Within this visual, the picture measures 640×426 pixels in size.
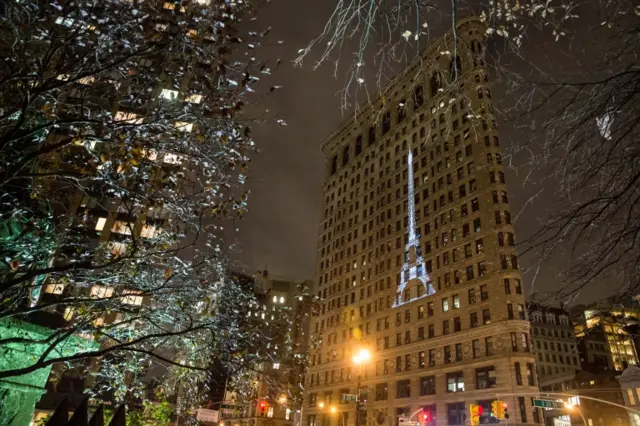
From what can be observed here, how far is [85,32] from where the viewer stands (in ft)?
18.3

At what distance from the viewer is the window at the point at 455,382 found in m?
45.9

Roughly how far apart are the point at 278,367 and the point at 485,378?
43.1 metres

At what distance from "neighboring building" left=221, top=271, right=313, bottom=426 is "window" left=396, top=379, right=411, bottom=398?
12726 millimetres

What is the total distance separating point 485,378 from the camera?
43594mm

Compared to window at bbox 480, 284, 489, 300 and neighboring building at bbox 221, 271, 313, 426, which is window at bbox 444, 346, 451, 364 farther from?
neighboring building at bbox 221, 271, 313, 426

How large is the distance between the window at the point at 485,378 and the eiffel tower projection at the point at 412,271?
11.6 m

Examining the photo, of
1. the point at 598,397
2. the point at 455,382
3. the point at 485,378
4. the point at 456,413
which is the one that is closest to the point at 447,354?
the point at 455,382

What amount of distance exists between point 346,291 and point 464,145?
30717 mm

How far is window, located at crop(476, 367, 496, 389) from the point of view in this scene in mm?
42688

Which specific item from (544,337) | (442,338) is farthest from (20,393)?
(544,337)

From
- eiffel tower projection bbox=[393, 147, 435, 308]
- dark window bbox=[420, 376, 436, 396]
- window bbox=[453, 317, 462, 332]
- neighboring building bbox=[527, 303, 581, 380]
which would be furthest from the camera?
neighboring building bbox=[527, 303, 581, 380]

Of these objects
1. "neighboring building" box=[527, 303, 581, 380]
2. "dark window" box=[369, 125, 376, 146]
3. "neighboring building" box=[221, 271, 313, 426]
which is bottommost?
"neighboring building" box=[221, 271, 313, 426]

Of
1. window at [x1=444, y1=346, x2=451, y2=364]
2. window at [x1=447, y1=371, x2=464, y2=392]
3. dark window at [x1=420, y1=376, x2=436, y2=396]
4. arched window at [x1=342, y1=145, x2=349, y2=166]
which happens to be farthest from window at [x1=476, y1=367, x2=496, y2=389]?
arched window at [x1=342, y1=145, x2=349, y2=166]

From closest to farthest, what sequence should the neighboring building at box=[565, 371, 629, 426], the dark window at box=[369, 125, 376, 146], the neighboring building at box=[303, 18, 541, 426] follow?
the neighboring building at box=[303, 18, 541, 426] → the neighboring building at box=[565, 371, 629, 426] → the dark window at box=[369, 125, 376, 146]
